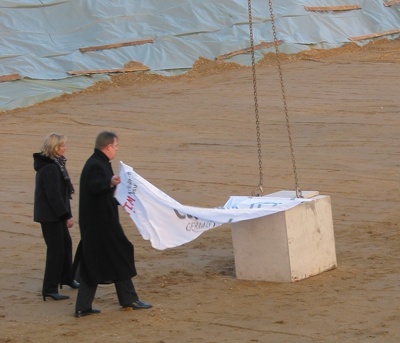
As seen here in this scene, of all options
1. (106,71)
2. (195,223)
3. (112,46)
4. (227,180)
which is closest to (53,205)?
(195,223)

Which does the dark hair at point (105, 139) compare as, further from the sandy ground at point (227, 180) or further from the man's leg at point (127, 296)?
the sandy ground at point (227, 180)

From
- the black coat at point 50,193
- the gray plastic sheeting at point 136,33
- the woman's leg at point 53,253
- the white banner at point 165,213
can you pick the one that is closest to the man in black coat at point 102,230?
the white banner at point 165,213

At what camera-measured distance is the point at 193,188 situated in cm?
1578

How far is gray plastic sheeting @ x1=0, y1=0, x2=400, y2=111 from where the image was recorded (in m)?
26.6

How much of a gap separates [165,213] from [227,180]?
6.09 m

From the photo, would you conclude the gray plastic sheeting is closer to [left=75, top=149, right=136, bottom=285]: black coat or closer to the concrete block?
the concrete block

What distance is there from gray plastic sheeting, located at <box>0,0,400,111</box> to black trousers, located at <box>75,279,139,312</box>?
15639mm

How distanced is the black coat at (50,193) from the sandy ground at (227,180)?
3.01 ft

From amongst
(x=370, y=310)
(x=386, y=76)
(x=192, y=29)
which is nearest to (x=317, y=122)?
(x=386, y=76)

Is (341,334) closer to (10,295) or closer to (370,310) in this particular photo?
(370,310)

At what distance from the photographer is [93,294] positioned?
964cm

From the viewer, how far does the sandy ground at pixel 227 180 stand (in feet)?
30.6

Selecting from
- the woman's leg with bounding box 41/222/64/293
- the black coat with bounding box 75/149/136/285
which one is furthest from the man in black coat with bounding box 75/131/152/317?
the woman's leg with bounding box 41/222/64/293

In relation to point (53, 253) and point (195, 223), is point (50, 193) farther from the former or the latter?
point (195, 223)
